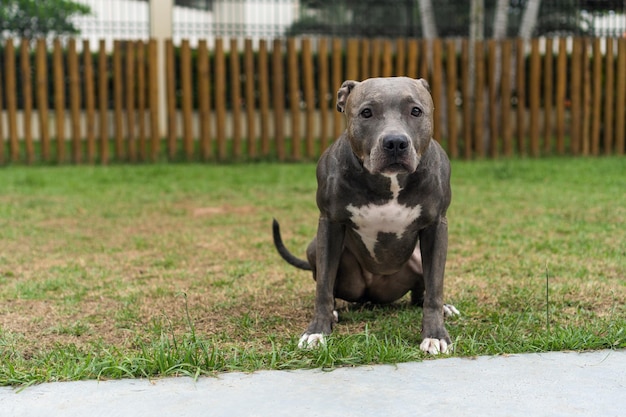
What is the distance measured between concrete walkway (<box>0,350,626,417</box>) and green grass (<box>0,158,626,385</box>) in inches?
5.1

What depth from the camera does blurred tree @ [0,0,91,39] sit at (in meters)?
16.3

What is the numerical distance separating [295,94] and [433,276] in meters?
8.64

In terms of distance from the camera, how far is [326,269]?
12.6 ft

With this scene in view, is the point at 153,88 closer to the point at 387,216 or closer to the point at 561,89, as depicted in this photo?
the point at 561,89

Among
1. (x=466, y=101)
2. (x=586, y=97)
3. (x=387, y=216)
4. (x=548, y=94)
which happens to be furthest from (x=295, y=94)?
(x=387, y=216)

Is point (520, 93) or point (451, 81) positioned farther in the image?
point (520, 93)

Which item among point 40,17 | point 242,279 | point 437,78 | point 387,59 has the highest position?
point 40,17

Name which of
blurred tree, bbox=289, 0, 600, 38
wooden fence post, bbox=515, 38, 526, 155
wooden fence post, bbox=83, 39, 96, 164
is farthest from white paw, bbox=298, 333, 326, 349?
blurred tree, bbox=289, 0, 600, 38

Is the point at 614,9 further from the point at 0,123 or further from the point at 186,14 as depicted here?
the point at 0,123

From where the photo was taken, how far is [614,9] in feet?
57.4

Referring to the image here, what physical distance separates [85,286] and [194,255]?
3.80 ft

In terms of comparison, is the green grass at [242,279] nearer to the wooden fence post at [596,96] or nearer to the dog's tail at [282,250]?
the dog's tail at [282,250]

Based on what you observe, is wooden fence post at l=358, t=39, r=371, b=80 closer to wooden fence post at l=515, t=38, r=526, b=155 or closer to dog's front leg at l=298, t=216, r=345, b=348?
wooden fence post at l=515, t=38, r=526, b=155

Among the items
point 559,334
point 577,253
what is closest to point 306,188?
point 577,253
